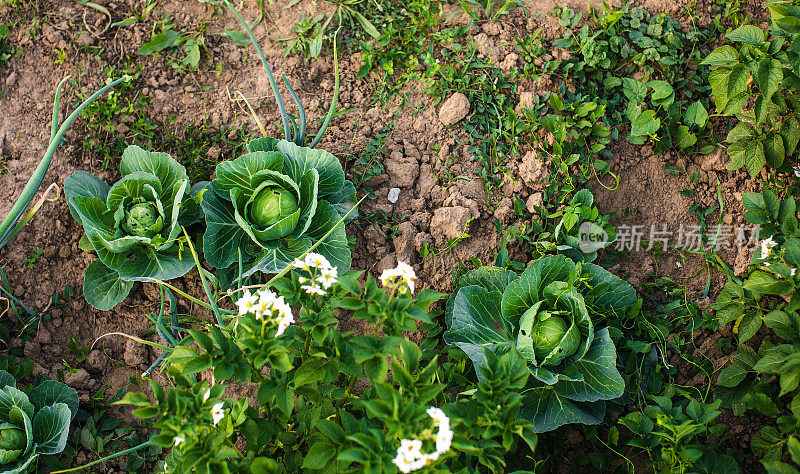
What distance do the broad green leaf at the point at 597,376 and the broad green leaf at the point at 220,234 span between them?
1.51 metres

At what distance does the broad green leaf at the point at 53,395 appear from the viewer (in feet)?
7.12

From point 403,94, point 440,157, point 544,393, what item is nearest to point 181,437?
point 544,393

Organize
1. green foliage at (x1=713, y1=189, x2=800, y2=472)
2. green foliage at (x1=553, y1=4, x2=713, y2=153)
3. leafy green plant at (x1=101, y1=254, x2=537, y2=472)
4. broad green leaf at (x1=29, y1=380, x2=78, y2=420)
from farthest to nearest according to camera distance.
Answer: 1. green foliage at (x1=553, y1=4, x2=713, y2=153)
2. broad green leaf at (x1=29, y1=380, x2=78, y2=420)
3. green foliage at (x1=713, y1=189, x2=800, y2=472)
4. leafy green plant at (x1=101, y1=254, x2=537, y2=472)

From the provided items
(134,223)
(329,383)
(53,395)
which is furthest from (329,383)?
(53,395)

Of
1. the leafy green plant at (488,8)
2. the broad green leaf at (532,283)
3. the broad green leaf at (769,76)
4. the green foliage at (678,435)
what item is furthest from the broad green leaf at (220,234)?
the broad green leaf at (769,76)

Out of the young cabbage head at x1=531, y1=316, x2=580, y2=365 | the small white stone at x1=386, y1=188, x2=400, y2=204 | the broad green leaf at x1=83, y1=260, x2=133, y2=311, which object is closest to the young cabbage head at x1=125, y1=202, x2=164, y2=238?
the broad green leaf at x1=83, y1=260, x2=133, y2=311

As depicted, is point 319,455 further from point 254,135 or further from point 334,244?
point 254,135

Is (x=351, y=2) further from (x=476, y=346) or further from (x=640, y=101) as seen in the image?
(x=476, y=346)

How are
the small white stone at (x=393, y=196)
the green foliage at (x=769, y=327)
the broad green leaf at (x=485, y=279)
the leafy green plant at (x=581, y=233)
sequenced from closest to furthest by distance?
the green foliage at (x=769, y=327), the broad green leaf at (x=485, y=279), the leafy green plant at (x=581, y=233), the small white stone at (x=393, y=196)

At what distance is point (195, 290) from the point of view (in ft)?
8.14

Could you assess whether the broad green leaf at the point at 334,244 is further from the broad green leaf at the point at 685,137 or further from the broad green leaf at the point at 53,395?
the broad green leaf at the point at 685,137

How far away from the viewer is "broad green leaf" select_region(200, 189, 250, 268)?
2303mm

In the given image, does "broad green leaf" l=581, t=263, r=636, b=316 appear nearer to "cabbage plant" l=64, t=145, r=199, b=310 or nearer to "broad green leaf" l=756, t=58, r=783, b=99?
"broad green leaf" l=756, t=58, r=783, b=99

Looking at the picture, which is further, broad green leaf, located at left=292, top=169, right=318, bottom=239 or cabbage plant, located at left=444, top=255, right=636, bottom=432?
broad green leaf, located at left=292, top=169, right=318, bottom=239
